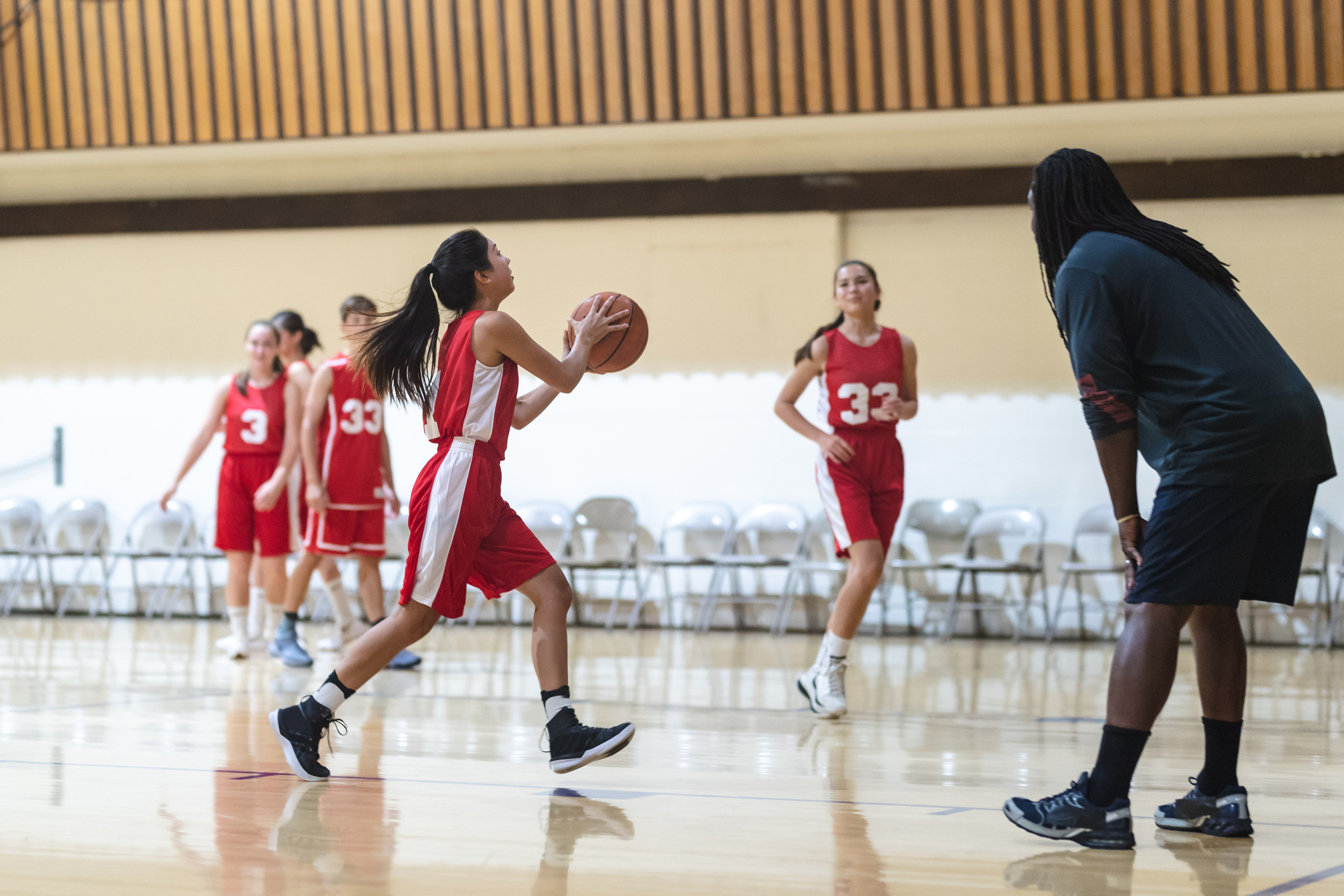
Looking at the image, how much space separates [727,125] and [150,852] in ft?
19.6

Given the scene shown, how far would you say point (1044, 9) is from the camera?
6934mm

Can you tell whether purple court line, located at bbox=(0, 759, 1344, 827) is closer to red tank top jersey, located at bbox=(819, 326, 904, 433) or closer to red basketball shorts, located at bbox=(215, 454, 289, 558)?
red tank top jersey, located at bbox=(819, 326, 904, 433)

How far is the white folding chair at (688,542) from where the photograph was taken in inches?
322

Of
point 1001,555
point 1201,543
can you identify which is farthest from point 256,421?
point 1201,543

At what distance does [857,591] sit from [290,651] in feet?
9.03

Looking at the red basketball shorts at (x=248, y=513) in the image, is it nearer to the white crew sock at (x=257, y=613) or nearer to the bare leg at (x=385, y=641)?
the white crew sock at (x=257, y=613)

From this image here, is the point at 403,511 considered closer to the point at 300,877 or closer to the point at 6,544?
the point at 6,544

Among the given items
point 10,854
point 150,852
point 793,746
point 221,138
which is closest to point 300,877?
point 150,852

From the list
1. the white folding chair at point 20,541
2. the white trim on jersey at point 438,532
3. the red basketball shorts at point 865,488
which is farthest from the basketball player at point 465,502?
the white folding chair at point 20,541

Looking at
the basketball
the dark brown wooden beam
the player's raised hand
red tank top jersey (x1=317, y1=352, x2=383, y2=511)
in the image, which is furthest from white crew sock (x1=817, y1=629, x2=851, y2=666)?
the dark brown wooden beam

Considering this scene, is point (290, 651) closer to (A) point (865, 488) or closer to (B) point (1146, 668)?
(A) point (865, 488)

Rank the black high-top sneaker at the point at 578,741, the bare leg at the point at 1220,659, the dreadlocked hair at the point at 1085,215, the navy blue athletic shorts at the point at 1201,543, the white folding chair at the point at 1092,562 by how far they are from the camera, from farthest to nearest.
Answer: the white folding chair at the point at 1092,562
the black high-top sneaker at the point at 578,741
the bare leg at the point at 1220,659
the dreadlocked hair at the point at 1085,215
the navy blue athletic shorts at the point at 1201,543

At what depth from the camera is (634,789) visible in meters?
3.06

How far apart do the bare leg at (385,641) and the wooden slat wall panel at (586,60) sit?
4.84 meters
